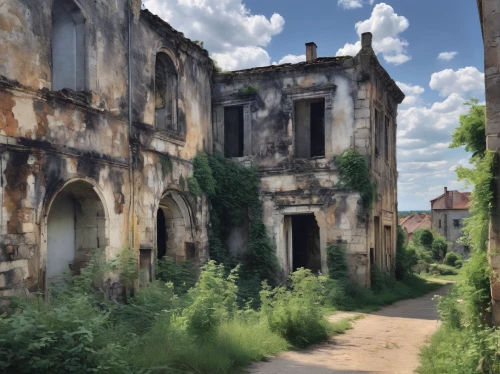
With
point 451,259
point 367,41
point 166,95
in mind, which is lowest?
point 451,259

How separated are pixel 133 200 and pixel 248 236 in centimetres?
547

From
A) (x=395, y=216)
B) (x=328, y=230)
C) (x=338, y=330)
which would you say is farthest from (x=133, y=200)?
(x=395, y=216)

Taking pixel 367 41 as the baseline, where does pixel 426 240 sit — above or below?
below

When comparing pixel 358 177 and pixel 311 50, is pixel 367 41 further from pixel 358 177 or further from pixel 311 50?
pixel 358 177

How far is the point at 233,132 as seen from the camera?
17562 millimetres

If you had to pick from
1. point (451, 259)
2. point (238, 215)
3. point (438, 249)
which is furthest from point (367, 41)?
point (438, 249)

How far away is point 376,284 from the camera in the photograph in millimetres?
15555

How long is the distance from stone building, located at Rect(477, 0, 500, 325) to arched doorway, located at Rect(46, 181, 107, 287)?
7.46 metres

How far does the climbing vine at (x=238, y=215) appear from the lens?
15562 mm

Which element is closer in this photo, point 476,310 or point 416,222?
point 476,310

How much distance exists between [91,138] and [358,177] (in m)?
7.86

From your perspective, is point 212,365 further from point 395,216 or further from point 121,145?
point 395,216

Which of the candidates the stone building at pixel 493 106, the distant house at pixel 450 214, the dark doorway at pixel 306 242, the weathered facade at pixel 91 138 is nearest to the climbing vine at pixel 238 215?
the weathered facade at pixel 91 138

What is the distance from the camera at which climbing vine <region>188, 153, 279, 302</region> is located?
15.6 meters
